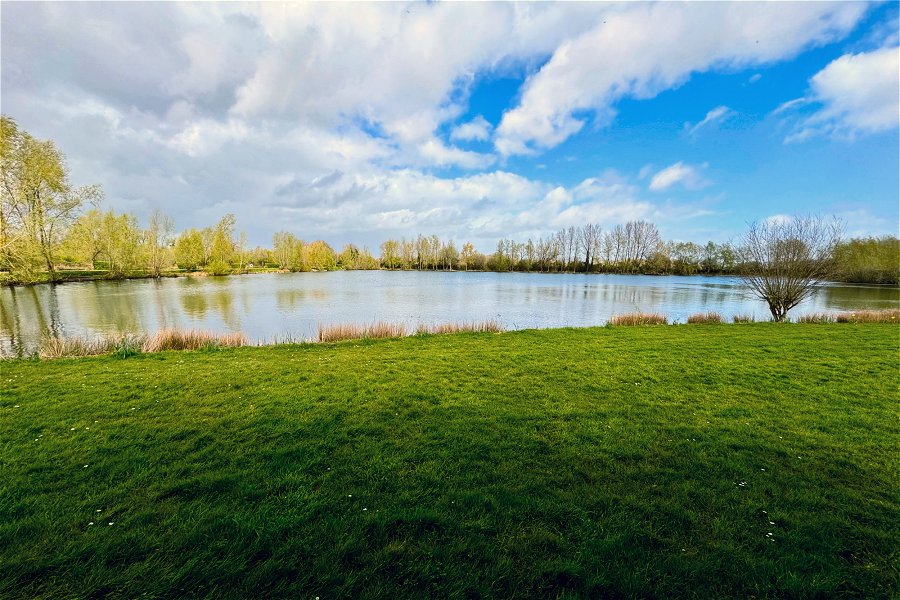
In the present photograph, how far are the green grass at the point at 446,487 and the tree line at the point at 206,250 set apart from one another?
602 inches

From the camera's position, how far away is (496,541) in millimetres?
2697

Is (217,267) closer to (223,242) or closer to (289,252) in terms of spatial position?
(223,242)

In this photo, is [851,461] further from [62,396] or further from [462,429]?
[62,396]

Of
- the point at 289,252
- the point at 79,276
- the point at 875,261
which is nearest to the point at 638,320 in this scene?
the point at 79,276

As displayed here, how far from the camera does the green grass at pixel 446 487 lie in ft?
7.80

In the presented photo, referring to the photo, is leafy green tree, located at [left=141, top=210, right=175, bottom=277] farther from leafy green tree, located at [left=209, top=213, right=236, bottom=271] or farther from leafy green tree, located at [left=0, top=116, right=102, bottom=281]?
leafy green tree, located at [left=0, top=116, right=102, bottom=281]

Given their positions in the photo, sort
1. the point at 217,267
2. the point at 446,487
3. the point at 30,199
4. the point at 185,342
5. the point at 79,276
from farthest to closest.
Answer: the point at 217,267 < the point at 79,276 < the point at 30,199 < the point at 185,342 < the point at 446,487

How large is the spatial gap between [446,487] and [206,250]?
77897mm

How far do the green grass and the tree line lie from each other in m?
15.3

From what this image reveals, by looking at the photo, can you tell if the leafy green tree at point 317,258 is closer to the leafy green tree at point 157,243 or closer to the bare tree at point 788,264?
the leafy green tree at point 157,243

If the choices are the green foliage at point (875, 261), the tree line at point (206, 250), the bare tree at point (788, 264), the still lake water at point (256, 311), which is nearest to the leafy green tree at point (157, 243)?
the tree line at point (206, 250)

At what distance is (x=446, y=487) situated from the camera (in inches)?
132

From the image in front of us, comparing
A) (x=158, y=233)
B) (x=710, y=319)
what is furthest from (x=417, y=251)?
(x=710, y=319)

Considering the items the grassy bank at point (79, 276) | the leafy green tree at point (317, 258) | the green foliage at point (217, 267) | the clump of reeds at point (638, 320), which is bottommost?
the clump of reeds at point (638, 320)
